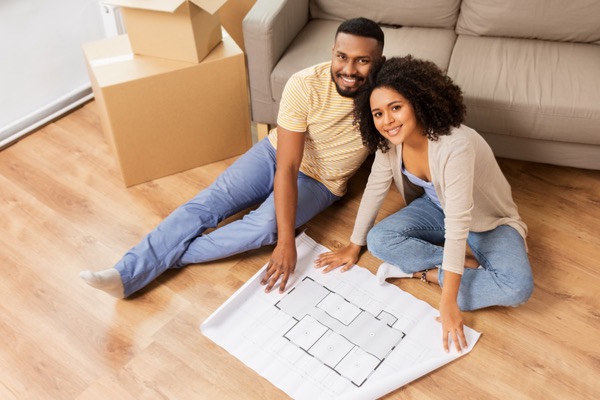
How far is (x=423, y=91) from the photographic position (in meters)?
1.35

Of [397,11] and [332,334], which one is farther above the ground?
[397,11]

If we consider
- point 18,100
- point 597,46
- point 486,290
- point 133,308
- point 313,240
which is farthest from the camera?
point 18,100

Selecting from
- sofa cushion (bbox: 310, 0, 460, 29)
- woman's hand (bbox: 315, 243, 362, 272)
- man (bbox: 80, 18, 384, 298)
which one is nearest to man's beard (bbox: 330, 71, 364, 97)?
man (bbox: 80, 18, 384, 298)

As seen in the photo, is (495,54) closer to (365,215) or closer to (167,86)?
(365,215)

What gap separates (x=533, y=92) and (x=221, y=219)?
3.41 ft

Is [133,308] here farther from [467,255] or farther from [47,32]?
[47,32]

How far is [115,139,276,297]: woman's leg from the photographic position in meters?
1.67

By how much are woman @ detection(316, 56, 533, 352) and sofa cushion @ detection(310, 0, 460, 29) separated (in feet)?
2.38

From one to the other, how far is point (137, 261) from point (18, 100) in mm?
1076

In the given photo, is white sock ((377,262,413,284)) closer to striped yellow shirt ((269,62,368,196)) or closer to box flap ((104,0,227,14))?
striped yellow shirt ((269,62,368,196))

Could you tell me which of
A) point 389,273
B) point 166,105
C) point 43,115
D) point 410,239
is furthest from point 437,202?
point 43,115

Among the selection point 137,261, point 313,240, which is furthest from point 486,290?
point 137,261

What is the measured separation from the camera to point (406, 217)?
171 centimetres

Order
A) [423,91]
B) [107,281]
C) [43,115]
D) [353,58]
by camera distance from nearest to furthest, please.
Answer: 1. [423,91]
2. [353,58]
3. [107,281]
4. [43,115]
